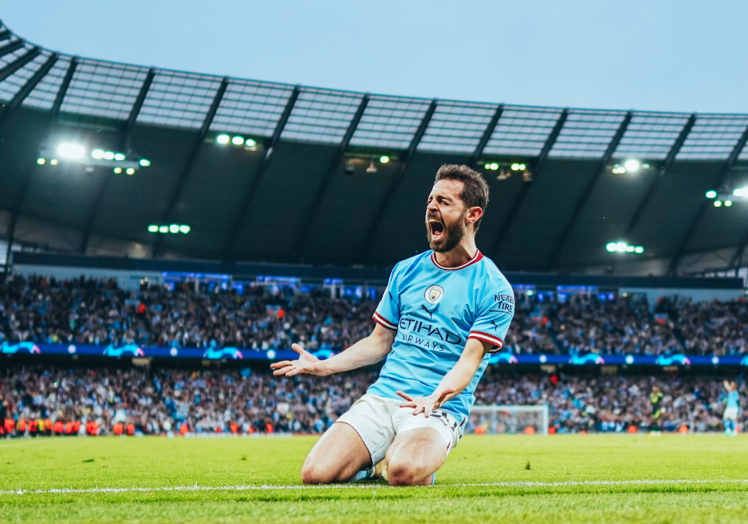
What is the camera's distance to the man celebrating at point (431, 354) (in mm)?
5145

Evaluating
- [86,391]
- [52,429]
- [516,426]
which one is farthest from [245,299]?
[516,426]

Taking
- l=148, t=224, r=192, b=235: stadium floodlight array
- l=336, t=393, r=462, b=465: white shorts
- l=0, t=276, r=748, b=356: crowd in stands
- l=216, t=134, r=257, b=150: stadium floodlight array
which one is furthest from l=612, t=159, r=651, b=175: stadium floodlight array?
l=336, t=393, r=462, b=465: white shorts

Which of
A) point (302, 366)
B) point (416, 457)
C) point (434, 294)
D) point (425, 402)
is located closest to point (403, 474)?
point (416, 457)

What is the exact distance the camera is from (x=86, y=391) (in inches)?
1371

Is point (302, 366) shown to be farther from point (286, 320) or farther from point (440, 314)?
point (286, 320)

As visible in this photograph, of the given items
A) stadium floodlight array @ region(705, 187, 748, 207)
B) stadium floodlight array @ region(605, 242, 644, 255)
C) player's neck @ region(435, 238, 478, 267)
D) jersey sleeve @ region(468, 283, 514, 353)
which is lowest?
jersey sleeve @ region(468, 283, 514, 353)

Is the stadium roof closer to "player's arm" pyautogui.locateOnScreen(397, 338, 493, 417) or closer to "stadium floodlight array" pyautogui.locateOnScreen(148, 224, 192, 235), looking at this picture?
"stadium floodlight array" pyautogui.locateOnScreen(148, 224, 192, 235)

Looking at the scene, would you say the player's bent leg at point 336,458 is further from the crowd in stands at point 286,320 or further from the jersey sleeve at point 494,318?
the crowd in stands at point 286,320

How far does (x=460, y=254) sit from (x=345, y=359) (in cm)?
119

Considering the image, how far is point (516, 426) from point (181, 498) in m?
30.9

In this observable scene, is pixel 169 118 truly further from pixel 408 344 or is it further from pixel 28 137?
pixel 408 344

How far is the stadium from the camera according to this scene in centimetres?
3472

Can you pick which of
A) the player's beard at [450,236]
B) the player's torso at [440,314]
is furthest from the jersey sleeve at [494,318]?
the player's beard at [450,236]

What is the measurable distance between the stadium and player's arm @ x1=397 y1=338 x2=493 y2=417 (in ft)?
88.4
